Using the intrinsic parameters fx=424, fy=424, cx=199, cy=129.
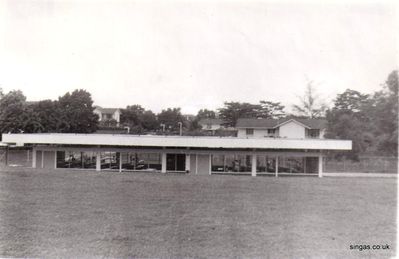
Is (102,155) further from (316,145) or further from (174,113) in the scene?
(174,113)

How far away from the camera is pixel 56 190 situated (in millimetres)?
21547

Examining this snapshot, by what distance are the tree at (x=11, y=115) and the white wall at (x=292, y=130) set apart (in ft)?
95.1

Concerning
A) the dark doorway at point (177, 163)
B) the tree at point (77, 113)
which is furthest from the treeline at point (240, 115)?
the dark doorway at point (177, 163)

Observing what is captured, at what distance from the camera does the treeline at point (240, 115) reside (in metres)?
40.5

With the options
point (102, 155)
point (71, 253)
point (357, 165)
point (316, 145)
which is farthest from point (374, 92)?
point (71, 253)

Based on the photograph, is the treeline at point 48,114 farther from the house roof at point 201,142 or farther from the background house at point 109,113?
the house roof at point 201,142

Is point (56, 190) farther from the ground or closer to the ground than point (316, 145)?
closer to the ground

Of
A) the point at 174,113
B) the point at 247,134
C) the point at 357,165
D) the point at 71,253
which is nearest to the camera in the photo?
the point at 71,253

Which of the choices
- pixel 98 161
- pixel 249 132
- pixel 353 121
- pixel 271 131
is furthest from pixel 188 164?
pixel 353 121

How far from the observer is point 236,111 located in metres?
62.9

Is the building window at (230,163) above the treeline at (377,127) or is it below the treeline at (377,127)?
below

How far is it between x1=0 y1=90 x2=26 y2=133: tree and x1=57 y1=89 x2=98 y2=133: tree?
4725mm

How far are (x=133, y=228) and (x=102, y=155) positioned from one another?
19.3 meters

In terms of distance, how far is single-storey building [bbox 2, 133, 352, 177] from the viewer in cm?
3016
